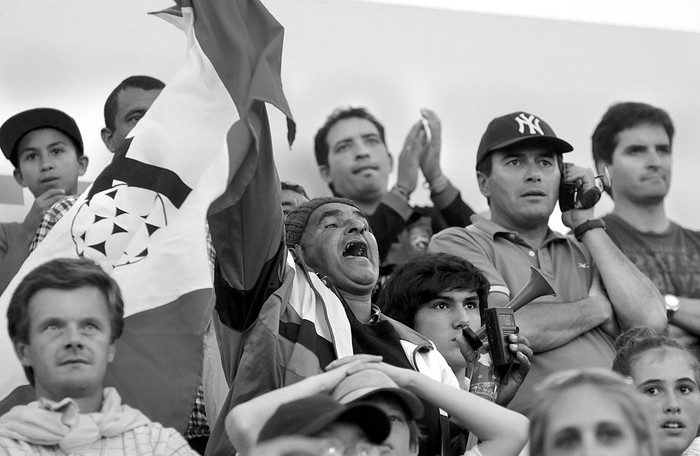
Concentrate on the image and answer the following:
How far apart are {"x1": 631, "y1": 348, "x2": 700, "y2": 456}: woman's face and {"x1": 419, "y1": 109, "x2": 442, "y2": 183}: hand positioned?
2057mm

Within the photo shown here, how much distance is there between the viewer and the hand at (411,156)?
6.58 m

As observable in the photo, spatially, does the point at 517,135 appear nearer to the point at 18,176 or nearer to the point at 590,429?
the point at 18,176

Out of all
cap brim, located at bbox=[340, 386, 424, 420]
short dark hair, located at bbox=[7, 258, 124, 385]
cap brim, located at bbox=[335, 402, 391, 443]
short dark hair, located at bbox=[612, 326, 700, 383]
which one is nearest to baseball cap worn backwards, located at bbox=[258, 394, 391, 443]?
cap brim, located at bbox=[335, 402, 391, 443]

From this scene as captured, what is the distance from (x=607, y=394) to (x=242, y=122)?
1.54 m

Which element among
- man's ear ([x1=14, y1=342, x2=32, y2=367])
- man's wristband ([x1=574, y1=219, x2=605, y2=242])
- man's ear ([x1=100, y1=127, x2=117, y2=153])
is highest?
man's ear ([x1=100, y1=127, x2=117, y2=153])

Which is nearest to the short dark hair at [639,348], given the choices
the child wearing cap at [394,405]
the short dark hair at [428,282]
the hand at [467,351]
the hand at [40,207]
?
the hand at [467,351]

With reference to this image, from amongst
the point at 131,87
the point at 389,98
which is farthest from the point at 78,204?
the point at 389,98

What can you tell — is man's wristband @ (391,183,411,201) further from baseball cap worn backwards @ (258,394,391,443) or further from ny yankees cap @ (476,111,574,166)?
baseball cap worn backwards @ (258,394,391,443)

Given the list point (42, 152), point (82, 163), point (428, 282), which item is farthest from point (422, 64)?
point (428, 282)

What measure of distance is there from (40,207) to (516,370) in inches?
71.3

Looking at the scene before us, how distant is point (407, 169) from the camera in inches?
263

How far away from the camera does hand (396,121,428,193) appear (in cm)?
658

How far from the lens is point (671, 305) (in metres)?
5.89

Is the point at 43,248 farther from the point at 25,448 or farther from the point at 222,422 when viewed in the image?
the point at 25,448
